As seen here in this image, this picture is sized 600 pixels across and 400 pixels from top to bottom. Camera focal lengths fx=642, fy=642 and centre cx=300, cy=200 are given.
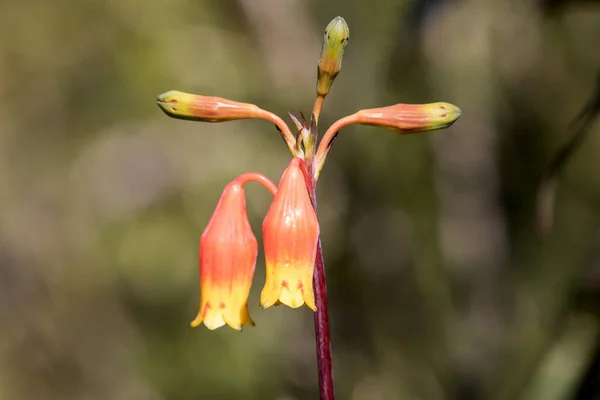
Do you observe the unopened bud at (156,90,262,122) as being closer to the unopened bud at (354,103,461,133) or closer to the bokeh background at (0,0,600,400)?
the unopened bud at (354,103,461,133)

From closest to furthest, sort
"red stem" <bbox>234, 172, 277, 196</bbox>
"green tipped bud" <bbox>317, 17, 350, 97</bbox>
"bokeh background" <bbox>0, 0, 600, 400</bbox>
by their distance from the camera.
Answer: "green tipped bud" <bbox>317, 17, 350, 97</bbox> → "red stem" <bbox>234, 172, 277, 196</bbox> → "bokeh background" <bbox>0, 0, 600, 400</bbox>

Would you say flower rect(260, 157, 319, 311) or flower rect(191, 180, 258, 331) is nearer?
flower rect(260, 157, 319, 311)

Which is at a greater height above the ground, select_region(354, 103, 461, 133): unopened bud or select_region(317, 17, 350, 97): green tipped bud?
select_region(317, 17, 350, 97): green tipped bud

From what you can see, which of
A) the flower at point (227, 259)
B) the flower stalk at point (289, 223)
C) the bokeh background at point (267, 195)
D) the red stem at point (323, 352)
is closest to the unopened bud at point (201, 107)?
the flower stalk at point (289, 223)

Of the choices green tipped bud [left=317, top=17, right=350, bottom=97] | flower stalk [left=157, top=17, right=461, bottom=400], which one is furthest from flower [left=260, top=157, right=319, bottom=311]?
green tipped bud [left=317, top=17, right=350, bottom=97]

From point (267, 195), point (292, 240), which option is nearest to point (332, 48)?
point (292, 240)

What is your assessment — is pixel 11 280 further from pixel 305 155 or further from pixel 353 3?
pixel 305 155

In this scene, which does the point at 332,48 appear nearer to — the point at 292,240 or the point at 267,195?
the point at 292,240
